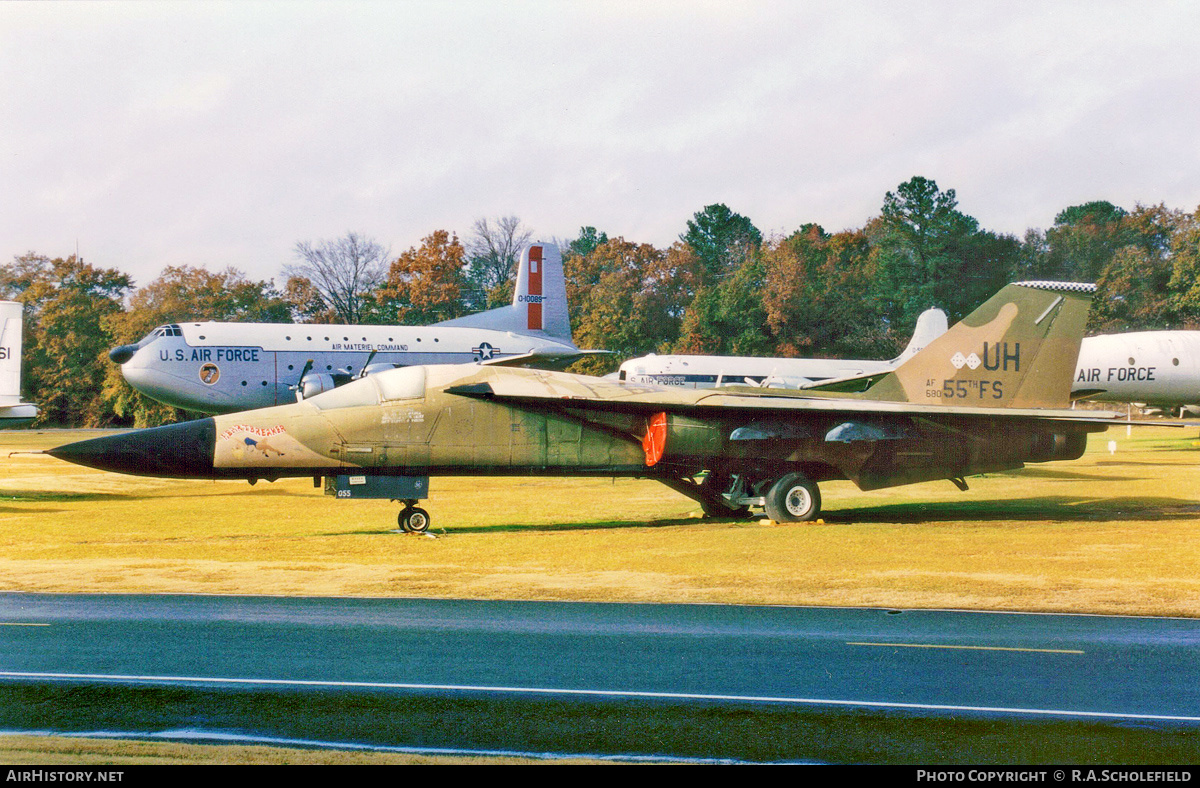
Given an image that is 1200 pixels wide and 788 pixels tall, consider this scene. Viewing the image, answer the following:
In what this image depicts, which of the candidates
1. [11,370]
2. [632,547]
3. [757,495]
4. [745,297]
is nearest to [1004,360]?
[757,495]

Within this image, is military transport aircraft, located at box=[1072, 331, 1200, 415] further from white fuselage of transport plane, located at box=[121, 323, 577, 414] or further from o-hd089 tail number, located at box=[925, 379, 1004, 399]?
white fuselage of transport plane, located at box=[121, 323, 577, 414]

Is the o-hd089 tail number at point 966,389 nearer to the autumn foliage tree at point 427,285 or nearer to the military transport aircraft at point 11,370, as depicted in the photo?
the military transport aircraft at point 11,370

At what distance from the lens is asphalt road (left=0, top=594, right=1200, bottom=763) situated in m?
5.73

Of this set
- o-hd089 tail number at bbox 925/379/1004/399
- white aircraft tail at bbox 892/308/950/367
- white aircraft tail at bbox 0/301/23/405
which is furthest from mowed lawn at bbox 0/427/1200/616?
white aircraft tail at bbox 892/308/950/367

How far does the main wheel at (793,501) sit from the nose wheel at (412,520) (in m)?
5.53

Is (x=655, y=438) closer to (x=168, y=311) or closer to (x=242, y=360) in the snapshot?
(x=242, y=360)

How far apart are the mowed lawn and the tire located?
316 mm

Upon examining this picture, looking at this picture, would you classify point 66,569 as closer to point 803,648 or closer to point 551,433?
point 551,433

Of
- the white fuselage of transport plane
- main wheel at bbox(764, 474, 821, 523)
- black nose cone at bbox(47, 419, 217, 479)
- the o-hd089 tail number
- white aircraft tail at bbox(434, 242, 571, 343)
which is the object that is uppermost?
white aircraft tail at bbox(434, 242, 571, 343)

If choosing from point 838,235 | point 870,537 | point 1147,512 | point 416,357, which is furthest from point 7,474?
point 838,235

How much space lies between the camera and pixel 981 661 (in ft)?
24.3

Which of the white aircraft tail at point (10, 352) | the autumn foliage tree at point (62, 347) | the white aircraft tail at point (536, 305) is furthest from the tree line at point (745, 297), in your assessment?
the white aircraft tail at point (10, 352)

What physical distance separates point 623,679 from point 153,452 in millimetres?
9383

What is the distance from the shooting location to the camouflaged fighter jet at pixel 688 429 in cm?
1451
